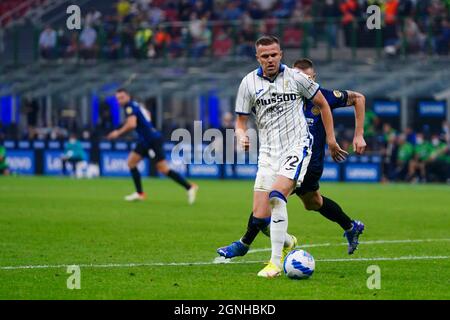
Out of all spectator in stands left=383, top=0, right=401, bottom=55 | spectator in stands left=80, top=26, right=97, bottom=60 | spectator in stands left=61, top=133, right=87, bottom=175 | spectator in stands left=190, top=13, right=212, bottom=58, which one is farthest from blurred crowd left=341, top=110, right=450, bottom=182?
spectator in stands left=80, top=26, right=97, bottom=60

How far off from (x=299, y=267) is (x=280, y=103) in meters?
1.74

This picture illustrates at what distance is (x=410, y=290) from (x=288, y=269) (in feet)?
4.23

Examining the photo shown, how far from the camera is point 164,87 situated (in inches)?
1486

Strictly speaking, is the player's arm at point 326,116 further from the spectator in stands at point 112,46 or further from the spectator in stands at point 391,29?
the spectator in stands at point 112,46

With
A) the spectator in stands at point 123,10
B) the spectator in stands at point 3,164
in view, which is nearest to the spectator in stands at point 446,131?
the spectator in stands at point 123,10

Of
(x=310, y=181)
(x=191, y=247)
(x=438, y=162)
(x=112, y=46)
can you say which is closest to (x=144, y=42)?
(x=112, y=46)

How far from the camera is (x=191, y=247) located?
13.8 meters

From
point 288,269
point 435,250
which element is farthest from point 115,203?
point 288,269

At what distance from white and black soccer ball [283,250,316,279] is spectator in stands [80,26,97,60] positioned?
30111 millimetres

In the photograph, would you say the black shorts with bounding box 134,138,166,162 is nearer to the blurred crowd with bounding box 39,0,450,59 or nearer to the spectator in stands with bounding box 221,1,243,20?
the blurred crowd with bounding box 39,0,450,59

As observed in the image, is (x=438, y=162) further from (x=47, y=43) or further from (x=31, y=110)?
(x=47, y=43)

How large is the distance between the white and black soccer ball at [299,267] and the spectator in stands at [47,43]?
1236 inches

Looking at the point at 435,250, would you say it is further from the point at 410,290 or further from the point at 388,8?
the point at 388,8

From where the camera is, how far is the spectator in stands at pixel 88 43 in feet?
131
